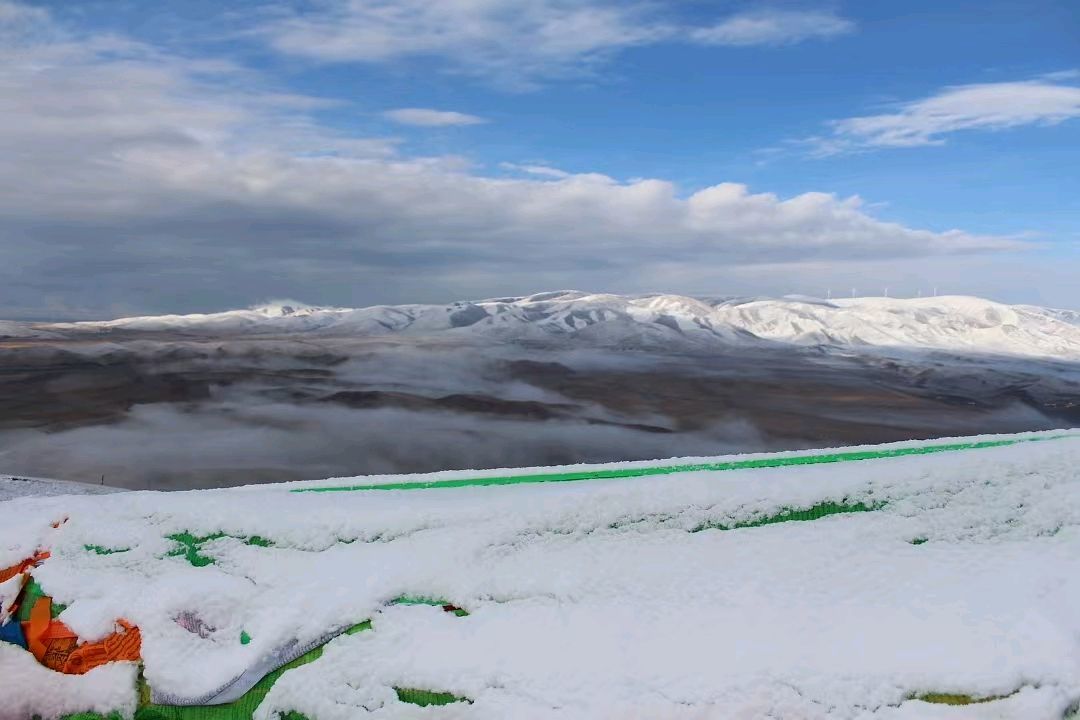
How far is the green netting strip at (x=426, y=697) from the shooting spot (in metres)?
3.43

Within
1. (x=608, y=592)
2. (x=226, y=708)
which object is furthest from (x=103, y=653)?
(x=608, y=592)

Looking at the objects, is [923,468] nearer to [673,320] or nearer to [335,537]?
[335,537]

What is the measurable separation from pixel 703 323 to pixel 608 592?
479 feet

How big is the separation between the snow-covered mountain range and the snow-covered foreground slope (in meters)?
122

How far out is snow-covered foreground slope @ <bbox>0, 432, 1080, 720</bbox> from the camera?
344cm

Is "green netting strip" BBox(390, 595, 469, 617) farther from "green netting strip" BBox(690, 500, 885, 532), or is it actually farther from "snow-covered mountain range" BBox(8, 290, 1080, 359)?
"snow-covered mountain range" BBox(8, 290, 1080, 359)

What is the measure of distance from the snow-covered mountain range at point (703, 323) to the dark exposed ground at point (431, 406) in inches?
1205

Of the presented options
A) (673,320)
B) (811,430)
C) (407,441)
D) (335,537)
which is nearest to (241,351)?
(407,441)

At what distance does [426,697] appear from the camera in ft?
11.3

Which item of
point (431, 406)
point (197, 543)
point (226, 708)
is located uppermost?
point (197, 543)

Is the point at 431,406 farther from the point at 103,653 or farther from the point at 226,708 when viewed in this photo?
the point at 226,708

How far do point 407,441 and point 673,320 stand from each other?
103302 mm

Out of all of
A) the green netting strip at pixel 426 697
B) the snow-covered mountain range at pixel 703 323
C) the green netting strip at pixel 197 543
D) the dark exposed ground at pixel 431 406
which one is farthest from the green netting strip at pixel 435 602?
the snow-covered mountain range at pixel 703 323

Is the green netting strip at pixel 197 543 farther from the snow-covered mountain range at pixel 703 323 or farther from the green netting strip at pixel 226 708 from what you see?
the snow-covered mountain range at pixel 703 323
